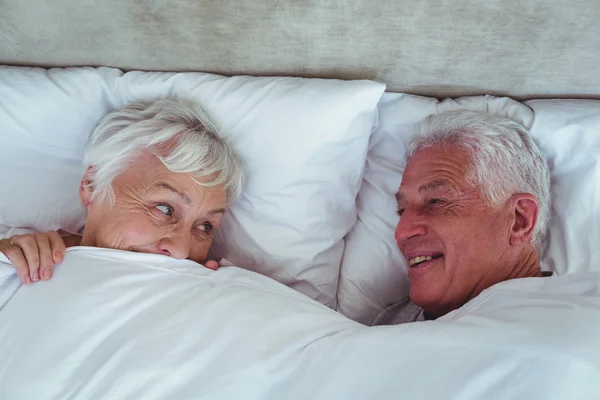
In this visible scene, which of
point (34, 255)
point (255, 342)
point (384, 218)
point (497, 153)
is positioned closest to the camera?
point (255, 342)

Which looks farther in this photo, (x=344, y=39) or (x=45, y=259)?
(x=344, y=39)

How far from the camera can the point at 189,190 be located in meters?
1.28

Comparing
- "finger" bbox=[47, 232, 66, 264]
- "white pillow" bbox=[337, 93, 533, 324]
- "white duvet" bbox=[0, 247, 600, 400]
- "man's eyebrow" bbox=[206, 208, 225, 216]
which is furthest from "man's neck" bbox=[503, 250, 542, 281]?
"finger" bbox=[47, 232, 66, 264]

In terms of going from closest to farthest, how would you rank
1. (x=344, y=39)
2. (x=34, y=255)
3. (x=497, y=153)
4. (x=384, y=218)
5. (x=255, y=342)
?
(x=255, y=342), (x=34, y=255), (x=497, y=153), (x=344, y=39), (x=384, y=218)

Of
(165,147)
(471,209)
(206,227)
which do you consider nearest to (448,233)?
(471,209)

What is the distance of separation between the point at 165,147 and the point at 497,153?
807 mm

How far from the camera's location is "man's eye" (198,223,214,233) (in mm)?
1365

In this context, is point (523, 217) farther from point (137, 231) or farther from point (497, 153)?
point (137, 231)

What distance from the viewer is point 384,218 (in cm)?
152

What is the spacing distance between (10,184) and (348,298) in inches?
39.4

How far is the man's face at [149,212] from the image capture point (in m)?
1.24

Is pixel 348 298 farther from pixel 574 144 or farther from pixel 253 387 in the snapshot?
pixel 574 144

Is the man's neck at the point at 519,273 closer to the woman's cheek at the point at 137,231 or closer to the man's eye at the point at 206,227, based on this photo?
the man's eye at the point at 206,227

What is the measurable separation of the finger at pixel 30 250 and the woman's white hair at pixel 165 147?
175mm
